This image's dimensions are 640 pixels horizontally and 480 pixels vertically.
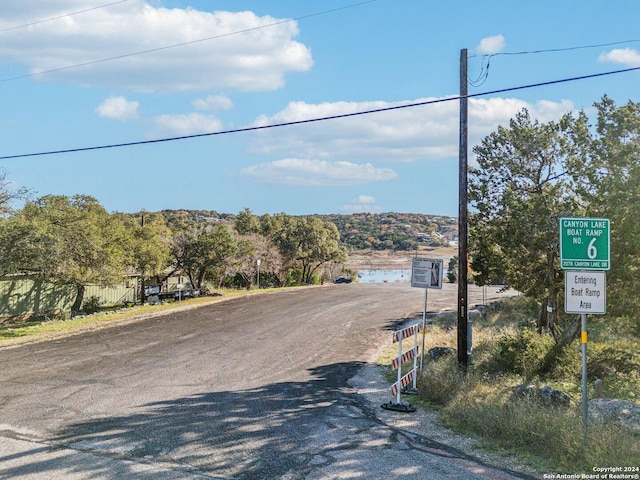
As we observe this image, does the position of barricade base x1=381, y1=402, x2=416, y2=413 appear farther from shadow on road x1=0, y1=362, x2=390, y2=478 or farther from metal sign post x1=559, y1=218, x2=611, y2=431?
metal sign post x1=559, y1=218, x2=611, y2=431

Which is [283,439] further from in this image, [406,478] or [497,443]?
[497,443]

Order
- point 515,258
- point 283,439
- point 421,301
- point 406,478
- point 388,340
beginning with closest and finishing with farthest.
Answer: point 406,478
point 283,439
point 515,258
point 388,340
point 421,301

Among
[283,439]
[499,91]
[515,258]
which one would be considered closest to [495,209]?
[515,258]

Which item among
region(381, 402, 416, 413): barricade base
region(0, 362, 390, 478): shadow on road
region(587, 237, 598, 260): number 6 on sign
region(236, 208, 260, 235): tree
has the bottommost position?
region(381, 402, 416, 413): barricade base

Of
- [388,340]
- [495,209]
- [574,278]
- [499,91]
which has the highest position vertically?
[499,91]

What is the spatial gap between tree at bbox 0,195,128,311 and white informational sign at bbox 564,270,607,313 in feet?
56.4

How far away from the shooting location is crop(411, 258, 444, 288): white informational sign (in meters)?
13.0

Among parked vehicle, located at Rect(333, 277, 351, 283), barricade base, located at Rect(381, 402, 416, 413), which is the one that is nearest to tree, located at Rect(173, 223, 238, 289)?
parked vehicle, located at Rect(333, 277, 351, 283)

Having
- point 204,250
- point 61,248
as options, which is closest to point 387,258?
point 204,250

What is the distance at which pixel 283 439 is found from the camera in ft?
28.2

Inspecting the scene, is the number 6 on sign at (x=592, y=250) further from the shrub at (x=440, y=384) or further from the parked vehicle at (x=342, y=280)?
the parked vehicle at (x=342, y=280)

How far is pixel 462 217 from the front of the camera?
13.1m

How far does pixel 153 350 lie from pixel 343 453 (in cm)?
1005

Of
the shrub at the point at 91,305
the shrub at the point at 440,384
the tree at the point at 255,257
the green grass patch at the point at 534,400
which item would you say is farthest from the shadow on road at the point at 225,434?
the tree at the point at 255,257
